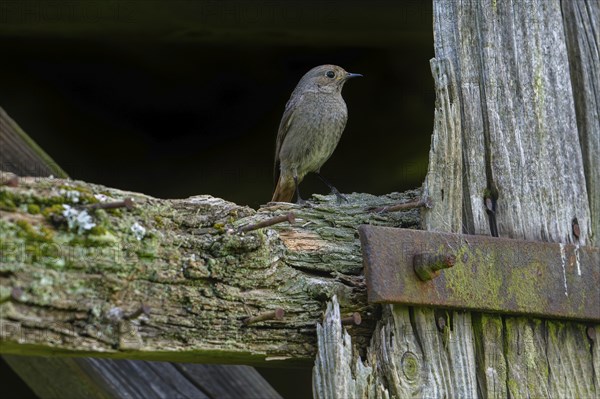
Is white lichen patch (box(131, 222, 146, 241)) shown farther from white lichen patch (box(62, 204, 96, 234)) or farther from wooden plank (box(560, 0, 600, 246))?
wooden plank (box(560, 0, 600, 246))

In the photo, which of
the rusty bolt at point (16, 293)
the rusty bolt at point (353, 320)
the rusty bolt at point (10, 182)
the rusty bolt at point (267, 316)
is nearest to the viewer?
the rusty bolt at point (16, 293)

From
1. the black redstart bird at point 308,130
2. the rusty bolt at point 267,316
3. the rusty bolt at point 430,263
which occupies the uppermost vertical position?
the black redstart bird at point 308,130

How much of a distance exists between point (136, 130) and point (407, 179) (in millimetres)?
1464

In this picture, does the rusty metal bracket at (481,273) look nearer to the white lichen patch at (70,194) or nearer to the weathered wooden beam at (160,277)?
the weathered wooden beam at (160,277)

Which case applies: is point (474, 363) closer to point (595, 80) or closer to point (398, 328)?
point (398, 328)

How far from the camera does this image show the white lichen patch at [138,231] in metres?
1.95

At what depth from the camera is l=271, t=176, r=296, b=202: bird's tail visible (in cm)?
522

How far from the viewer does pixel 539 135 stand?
251 centimetres

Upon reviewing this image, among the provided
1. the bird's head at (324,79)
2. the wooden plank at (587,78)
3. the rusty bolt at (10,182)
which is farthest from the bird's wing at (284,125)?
the rusty bolt at (10,182)

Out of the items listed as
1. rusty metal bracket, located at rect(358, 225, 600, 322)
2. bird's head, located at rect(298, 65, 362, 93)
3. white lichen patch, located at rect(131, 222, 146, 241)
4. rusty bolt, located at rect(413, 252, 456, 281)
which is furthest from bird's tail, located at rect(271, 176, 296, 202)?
white lichen patch, located at rect(131, 222, 146, 241)

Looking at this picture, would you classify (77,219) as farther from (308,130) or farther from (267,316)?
(308,130)

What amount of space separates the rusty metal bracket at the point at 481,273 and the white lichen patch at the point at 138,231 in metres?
0.54

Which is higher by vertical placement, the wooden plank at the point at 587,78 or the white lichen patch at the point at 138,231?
the wooden plank at the point at 587,78

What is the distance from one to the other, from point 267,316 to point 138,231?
0.36 m
